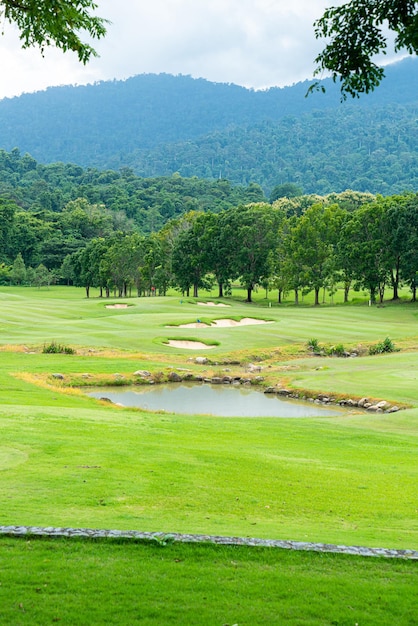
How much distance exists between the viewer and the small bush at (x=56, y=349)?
1649 inches

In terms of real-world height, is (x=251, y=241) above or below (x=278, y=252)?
above

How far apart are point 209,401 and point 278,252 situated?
6099 cm

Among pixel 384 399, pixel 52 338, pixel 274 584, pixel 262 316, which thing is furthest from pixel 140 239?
pixel 274 584

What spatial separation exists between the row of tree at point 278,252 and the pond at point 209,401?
47720 millimetres

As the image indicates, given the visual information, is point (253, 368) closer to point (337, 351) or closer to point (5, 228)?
point (337, 351)

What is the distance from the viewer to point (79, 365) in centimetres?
A: 3694

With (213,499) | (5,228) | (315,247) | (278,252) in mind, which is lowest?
(213,499)

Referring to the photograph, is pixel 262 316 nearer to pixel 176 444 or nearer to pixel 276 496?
pixel 176 444

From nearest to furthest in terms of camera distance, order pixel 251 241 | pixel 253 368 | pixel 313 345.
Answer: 1. pixel 253 368
2. pixel 313 345
3. pixel 251 241

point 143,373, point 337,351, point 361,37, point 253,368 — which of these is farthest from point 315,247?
point 361,37

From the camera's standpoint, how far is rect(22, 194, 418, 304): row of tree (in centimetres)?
7906

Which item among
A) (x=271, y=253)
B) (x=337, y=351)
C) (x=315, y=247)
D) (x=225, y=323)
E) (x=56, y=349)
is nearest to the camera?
(x=56, y=349)

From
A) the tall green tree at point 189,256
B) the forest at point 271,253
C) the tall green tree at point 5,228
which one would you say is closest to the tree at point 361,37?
the forest at point 271,253

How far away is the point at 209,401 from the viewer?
3234 centimetres
